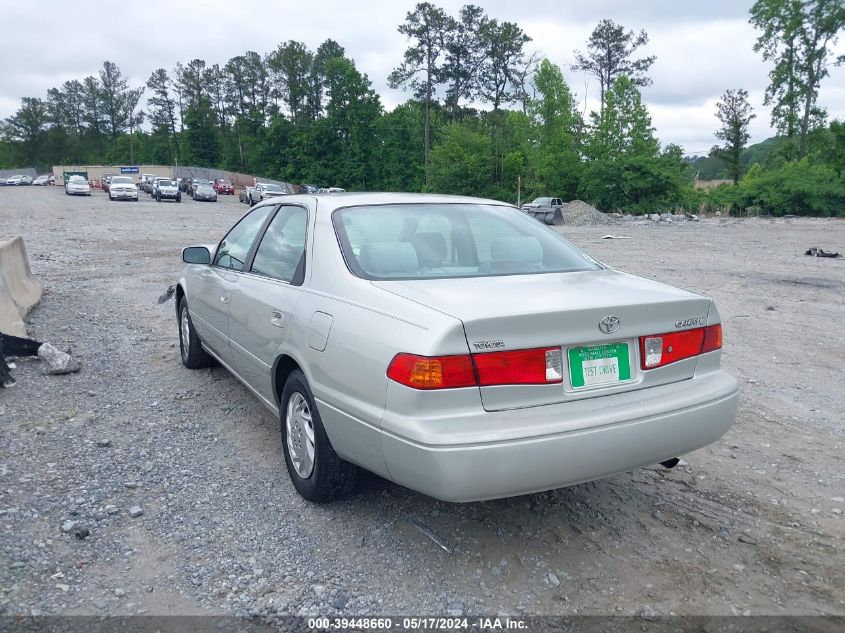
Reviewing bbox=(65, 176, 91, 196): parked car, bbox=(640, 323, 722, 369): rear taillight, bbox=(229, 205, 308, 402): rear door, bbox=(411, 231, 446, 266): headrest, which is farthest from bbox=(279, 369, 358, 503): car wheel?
bbox=(65, 176, 91, 196): parked car

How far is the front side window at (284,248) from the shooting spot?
3.82 meters

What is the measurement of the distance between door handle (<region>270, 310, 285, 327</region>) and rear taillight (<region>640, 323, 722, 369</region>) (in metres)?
1.87

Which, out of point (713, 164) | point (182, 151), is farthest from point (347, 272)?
point (713, 164)

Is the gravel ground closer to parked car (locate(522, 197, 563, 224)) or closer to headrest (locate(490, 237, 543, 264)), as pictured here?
headrest (locate(490, 237, 543, 264))

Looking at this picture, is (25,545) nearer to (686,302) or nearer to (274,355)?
(274,355)

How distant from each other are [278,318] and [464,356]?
1418mm

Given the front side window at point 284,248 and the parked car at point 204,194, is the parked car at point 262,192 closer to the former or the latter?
the parked car at point 204,194

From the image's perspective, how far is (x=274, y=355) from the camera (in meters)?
3.70

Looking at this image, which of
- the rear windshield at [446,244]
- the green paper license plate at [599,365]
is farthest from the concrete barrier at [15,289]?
the green paper license plate at [599,365]

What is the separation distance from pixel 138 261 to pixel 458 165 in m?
39.9

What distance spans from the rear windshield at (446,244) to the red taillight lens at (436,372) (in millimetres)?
768

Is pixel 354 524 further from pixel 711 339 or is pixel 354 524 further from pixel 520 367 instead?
pixel 711 339

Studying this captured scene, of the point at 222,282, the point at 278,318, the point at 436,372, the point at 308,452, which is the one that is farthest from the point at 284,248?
the point at 436,372

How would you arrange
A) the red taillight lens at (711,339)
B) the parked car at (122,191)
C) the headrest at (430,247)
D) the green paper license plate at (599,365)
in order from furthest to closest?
the parked car at (122,191)
the headrest at (430,247)
the red taillight lens at (711,339)
the green paper license plate at (599,365)
